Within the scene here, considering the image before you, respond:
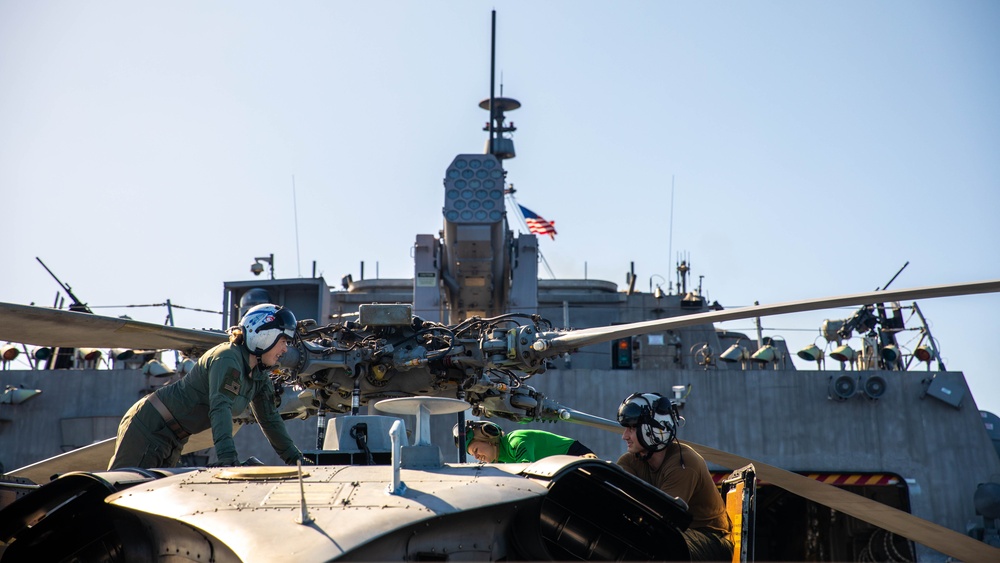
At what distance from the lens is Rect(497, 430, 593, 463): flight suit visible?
1061 centimetres

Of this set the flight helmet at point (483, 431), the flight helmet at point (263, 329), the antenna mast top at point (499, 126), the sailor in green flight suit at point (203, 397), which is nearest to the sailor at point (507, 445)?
the flight helmet at point (483, 431)

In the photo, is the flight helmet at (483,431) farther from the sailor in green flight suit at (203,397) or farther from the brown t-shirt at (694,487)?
the brown t-shirt at (694,487)

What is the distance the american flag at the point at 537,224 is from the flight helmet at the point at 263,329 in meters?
18.2

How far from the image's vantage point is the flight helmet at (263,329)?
7.32 metres

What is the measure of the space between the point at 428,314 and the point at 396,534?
43.7 ft

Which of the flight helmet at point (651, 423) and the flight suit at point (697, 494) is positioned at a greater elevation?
the flight helmet at point (651, 423)

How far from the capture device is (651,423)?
7312 mm

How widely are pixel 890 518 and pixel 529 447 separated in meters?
3.59

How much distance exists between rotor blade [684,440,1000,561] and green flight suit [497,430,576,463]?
2.25 meters

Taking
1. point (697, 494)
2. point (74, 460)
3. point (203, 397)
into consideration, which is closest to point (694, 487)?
point (697, 494)

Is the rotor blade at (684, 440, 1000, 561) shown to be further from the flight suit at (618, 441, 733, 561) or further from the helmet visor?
the helmet visor

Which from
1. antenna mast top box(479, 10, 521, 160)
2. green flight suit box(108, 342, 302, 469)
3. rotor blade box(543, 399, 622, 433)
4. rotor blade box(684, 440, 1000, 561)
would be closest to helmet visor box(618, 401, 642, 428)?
rotor blade box(684, 440, 1000, 561)

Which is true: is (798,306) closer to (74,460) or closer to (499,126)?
(74,460)

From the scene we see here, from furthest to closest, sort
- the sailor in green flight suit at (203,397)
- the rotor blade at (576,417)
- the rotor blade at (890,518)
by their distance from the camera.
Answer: the rotor blade at (576,417), the rotor blade at (890,518), the sailor in green flight suit at (203,397)
